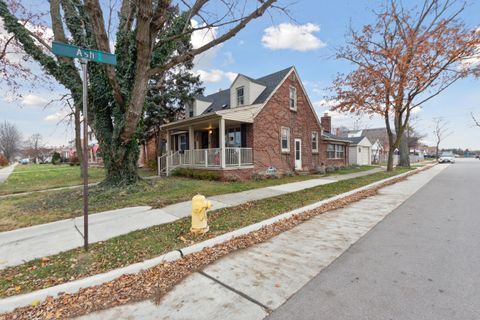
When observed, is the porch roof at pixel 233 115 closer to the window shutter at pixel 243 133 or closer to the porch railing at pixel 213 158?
the window shutter at pixel 243 133

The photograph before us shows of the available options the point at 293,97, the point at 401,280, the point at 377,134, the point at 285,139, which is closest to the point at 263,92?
the point at 293,97

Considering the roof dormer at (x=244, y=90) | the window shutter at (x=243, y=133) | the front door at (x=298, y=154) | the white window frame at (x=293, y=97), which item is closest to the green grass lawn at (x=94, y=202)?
the window shutter at (x=243, y=133)

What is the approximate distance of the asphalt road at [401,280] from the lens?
2.37m

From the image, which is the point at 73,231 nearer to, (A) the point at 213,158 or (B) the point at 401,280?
(B) the point at 401,280

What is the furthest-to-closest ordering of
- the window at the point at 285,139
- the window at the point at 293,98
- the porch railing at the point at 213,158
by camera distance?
1. the window at the point at 293,98
2. the window at the point at 285,139
3. the porch railing at the point at 213,158

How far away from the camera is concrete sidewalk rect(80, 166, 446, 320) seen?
7.94ft

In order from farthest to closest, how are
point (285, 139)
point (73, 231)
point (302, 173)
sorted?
point (302, 173) < point (285, 139) < point (73, 231)

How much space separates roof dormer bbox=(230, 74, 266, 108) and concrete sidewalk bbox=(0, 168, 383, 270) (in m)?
9.28

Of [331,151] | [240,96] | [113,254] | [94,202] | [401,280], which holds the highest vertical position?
[240,96]

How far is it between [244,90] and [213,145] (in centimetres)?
425

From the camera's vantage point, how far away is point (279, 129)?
14.8 metres

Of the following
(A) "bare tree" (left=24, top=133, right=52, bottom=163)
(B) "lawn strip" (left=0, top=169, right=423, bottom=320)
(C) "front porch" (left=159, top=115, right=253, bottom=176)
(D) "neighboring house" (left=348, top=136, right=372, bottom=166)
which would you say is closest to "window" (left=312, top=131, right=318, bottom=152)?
(C) "front porch" (left=159, top=115, right=253, bottom=176)

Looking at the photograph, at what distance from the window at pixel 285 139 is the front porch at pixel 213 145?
9.52ft

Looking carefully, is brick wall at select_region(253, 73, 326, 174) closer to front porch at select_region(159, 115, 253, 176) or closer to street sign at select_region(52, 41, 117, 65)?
front porch at select_region(159, 115, 253, 176)
